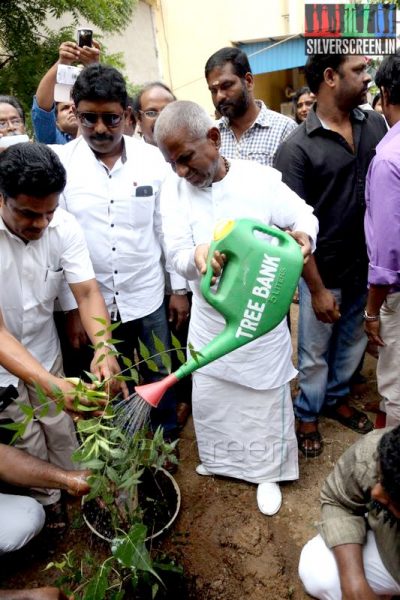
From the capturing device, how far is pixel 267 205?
2.03m

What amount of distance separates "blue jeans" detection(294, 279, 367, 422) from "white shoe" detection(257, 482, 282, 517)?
50cm

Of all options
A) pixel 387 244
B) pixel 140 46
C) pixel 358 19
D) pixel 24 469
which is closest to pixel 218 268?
pixel 387 244

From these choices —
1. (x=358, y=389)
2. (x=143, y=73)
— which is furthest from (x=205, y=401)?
(x=143, y=73)

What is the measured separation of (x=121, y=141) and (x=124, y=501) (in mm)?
1694

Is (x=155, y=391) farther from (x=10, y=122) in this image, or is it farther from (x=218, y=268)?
(x=10, y=122)

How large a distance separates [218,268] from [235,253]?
7 cm

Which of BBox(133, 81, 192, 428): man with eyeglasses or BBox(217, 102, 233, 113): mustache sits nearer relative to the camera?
BBox(217, 102, 233, 113): mustache

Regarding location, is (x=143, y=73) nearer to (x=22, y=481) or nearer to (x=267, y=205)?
(x=267, y=205)

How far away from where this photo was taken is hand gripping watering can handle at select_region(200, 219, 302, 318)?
1499 mm

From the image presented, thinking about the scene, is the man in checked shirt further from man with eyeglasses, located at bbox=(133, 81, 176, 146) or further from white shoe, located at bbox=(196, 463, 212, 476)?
white shoe, located at bbox=(196, 463, 212, 476)

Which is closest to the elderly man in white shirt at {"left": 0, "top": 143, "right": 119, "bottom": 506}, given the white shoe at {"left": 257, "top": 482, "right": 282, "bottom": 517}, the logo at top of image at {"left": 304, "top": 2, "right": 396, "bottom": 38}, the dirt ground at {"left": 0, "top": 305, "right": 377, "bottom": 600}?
the dirt ground at {"left": 0, "top": 305, "right": 377, "bottom": 600}

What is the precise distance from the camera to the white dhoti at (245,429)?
227cm

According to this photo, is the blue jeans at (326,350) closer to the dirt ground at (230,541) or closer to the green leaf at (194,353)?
the dirt ground at (230,541)

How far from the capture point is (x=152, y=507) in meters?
2.17
